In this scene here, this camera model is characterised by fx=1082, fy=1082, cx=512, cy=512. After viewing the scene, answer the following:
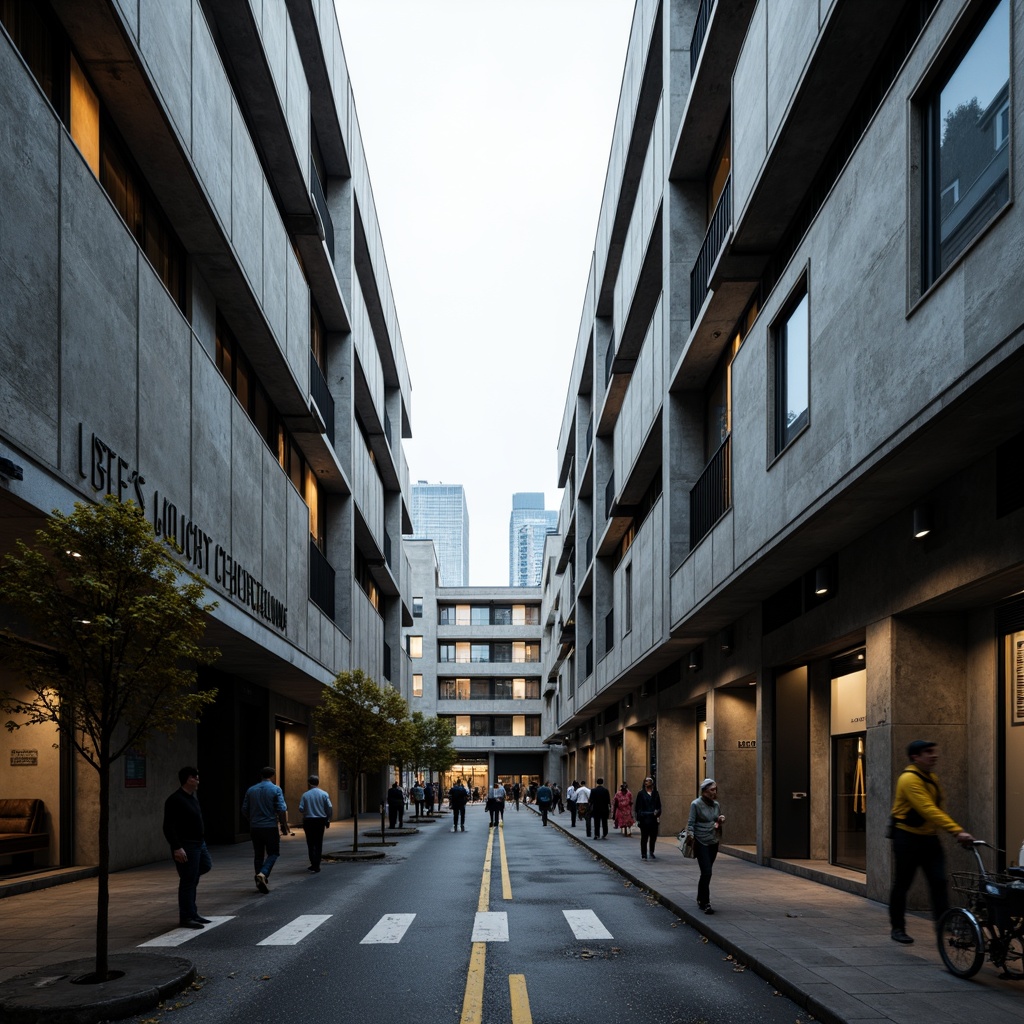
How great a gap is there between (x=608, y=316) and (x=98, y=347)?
1110 inches

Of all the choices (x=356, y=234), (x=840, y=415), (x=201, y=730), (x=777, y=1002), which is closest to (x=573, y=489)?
(x=356, y=234)

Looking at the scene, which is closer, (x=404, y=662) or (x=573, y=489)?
(x=573, y=489)

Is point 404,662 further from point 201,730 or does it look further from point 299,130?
point 299,130

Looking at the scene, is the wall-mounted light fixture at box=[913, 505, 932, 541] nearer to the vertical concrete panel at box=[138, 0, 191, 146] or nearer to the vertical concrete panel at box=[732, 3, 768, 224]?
the vertical concrete panel at box=[732, 3, 768, 224]

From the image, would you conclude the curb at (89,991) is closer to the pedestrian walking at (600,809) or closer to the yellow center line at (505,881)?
the yellow center line at (505,881)

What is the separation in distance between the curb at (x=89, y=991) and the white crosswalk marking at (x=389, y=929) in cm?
257

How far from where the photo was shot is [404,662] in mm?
59281

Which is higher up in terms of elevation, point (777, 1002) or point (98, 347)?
point (98, 347)

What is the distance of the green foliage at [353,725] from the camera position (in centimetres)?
2684

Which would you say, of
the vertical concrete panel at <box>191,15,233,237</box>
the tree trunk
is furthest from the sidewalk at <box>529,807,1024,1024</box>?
the vertical concrete panel at <box>191,15,233,237</box>

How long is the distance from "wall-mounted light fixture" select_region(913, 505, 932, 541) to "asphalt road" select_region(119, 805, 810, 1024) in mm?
4882

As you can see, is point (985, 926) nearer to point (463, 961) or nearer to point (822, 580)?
point (463, 961)


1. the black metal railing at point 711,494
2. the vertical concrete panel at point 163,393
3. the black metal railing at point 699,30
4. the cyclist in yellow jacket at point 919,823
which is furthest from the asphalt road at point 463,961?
the black metal railing at point 699,30

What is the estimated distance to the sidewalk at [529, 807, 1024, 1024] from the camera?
302 inches
